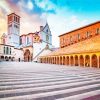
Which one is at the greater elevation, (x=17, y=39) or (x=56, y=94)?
(x=17, y=39)

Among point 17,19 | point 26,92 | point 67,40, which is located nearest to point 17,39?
point 17,19

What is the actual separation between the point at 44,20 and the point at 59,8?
Result: 162 ft

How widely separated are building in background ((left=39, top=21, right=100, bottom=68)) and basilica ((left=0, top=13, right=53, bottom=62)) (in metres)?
12.8

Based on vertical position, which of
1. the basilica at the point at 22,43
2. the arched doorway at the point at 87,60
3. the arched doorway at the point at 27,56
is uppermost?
the basilica at the point at 22,43

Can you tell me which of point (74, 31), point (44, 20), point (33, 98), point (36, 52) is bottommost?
point (33, 98)

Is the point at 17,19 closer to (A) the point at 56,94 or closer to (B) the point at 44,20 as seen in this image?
(B) the point at 44,20

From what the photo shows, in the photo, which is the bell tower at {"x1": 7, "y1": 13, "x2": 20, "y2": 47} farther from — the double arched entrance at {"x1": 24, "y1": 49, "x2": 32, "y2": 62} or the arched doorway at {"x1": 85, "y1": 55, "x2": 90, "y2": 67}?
the arched doorway at {"x1": 85, "y1": 55, "x2": 90, "y2": 67}

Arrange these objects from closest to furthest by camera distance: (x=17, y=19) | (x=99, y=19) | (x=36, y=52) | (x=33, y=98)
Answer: (x=33, y=98)
(x=99, y=19)
(x=36, y=52)
(x=17, y=19)

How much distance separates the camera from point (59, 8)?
24.4 meters

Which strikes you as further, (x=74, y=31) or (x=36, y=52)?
(x=36, y=52)

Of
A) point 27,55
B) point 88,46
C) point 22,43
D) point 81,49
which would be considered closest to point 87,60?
point 81,49

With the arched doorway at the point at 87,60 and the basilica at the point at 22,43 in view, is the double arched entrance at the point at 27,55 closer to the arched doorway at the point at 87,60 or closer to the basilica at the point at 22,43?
the basilica at the point at 22,43

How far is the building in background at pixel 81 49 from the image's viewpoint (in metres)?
24.2

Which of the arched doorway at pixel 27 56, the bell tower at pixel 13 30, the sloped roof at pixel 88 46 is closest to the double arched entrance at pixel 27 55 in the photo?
the arched doorway at pixel 27 56
